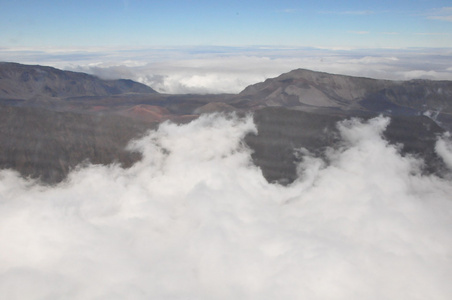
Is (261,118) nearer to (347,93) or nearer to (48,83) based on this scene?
(347,93)

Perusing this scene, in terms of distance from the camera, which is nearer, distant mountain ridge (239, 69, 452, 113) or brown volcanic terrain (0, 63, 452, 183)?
brown volcanic terrain (0, 63, 452, 183)

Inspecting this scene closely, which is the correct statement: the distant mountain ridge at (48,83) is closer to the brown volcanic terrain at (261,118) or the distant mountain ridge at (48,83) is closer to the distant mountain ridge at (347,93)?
the brown volcanic terrain at (261,118)

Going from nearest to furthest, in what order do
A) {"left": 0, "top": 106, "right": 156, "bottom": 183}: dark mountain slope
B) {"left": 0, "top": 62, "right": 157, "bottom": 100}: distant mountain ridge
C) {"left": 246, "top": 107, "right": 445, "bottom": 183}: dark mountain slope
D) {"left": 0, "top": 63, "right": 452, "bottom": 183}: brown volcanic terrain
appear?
{"left": 0, "top": 106, "right": 156, "bottom": 183}: dark mountain slope → {"left": 0, "top": 63, "right": 452, "bottom": 183}: brown volcanic terrain → {"left": 246, "top": 107, "right": 445, "bottom": 183}: dark mountain slope → {"left": 0, "top": 62, "right": 157, "bottom": 100}: distant mountain ridge

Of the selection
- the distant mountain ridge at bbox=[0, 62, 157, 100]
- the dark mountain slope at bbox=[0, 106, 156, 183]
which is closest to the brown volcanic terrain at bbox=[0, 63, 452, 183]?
the dark mountain slope at bbox=[0, 106, 156, 183]

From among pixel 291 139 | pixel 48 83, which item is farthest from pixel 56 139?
pixel 48 83

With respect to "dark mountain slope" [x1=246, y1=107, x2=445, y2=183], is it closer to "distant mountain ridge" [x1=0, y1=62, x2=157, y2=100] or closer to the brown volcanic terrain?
the brown volcanic terrain

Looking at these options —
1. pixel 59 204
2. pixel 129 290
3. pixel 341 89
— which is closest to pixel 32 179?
pixel 59 204
